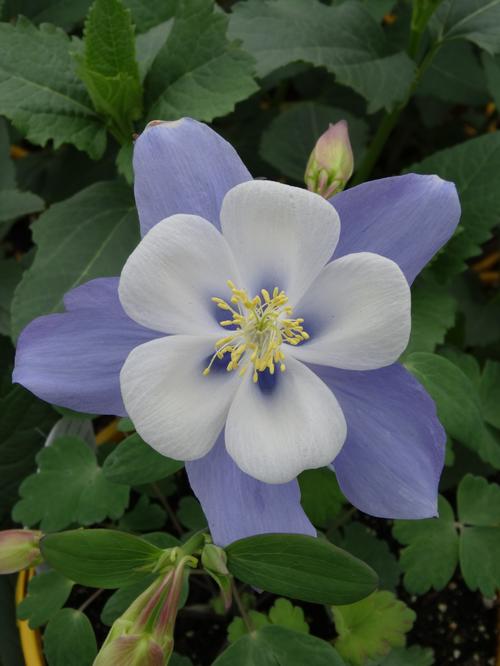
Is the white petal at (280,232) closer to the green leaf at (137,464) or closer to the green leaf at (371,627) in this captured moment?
the green leaf at (137,464)

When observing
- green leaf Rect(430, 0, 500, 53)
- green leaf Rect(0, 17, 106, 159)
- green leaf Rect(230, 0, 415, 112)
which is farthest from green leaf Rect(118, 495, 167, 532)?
green leaf Rect(430, 0, 500, 53)

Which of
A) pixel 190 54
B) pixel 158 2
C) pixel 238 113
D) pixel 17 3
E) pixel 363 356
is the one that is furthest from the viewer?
pixel 238 113

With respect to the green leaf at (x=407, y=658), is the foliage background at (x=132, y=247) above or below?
above

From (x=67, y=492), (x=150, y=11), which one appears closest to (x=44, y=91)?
(x=150, y=11)

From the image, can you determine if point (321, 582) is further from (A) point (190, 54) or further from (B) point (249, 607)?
(A) point (190, 54)

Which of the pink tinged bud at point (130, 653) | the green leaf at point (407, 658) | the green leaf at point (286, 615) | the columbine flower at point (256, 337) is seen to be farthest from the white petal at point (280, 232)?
the green leaf at point (407, 658)

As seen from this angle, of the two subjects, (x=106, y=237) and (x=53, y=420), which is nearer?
(x=106, y=237)

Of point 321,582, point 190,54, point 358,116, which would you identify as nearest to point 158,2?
point 190,54

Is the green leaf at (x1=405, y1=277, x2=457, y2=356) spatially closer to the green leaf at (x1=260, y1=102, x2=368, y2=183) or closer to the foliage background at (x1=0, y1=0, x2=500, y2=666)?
the foliage background at (x1=0, y1=0, x2=500, y2=666)
